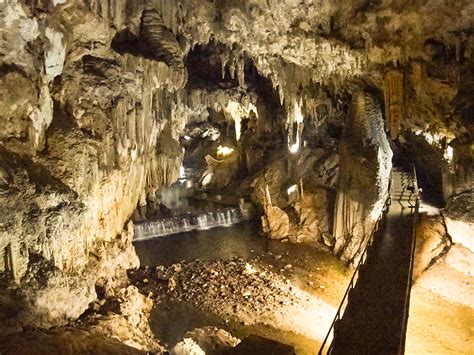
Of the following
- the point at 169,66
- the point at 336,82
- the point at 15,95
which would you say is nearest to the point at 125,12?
the point at 169,66

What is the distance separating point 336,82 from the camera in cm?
1570

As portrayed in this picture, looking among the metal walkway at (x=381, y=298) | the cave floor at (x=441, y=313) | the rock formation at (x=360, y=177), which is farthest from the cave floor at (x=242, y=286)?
the metal walkway at (x=381, y=298)

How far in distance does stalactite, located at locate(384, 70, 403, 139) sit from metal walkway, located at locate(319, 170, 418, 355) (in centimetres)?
346

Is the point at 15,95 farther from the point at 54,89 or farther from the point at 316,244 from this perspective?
the point at 316,244

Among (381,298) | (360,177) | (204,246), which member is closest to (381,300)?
(381,298)

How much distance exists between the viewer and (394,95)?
1318 cm

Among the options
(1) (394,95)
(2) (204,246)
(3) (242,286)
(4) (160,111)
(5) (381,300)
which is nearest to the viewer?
(5) (381,300)

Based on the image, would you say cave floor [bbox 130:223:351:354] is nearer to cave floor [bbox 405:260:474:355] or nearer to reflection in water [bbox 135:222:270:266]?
reflection in water [bbox 135:222:270:266]

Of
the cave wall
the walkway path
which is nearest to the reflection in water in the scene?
the cave wall

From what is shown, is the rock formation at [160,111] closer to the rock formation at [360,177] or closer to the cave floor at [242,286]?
the rock formation at [360,177]

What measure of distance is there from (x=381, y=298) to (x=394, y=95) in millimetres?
7572

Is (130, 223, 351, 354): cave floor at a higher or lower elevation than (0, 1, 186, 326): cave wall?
lower

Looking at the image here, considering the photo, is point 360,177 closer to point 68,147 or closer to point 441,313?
point 441,313

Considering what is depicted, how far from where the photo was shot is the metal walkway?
21.0ft
